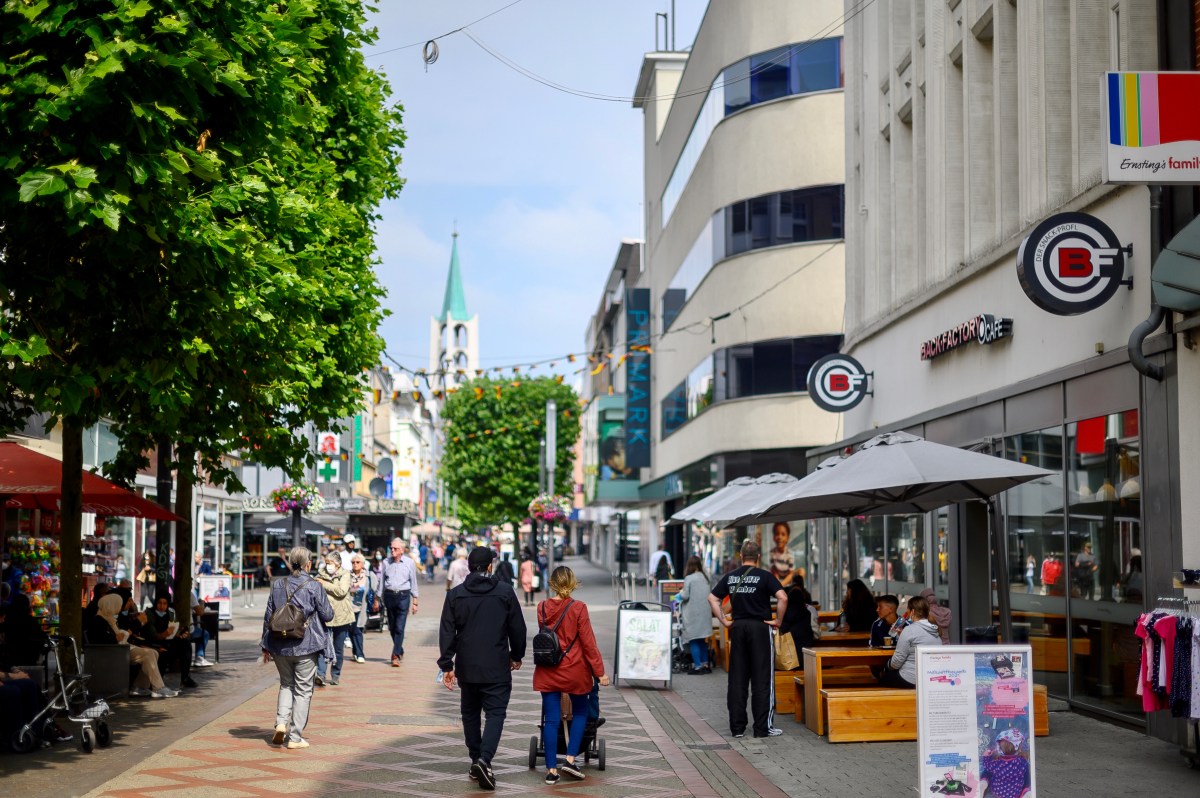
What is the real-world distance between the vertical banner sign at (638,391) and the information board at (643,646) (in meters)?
39.6

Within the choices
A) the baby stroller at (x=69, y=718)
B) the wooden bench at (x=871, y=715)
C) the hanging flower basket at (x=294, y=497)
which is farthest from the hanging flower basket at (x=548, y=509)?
the baby stroller at (x=69, y=718)

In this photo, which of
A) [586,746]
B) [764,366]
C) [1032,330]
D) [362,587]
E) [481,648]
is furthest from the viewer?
[764,366]

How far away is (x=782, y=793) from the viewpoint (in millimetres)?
10219

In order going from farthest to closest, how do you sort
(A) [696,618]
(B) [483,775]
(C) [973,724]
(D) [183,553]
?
1. (A) [696,618]
2. (D) [183,553]
3. (B) [483,775]
4. (C) [973,724]

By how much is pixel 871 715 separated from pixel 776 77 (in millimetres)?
25402

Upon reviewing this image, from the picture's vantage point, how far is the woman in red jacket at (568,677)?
35.8ft

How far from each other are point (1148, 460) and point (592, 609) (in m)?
29.5

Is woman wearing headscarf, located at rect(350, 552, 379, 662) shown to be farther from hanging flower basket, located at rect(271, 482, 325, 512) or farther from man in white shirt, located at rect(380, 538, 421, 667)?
hanging flower basket, located at rect(271, 482, 325, 512)

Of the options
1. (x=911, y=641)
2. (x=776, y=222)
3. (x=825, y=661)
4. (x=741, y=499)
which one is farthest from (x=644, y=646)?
(x=776, y=222)

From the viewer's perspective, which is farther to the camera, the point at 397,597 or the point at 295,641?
the point at 397,597

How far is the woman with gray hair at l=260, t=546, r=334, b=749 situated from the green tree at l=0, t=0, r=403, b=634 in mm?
1901

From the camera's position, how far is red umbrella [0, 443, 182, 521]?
15328mm

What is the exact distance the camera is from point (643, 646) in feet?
59.7

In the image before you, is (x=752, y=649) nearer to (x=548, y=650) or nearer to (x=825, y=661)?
(x=825, y=661)
